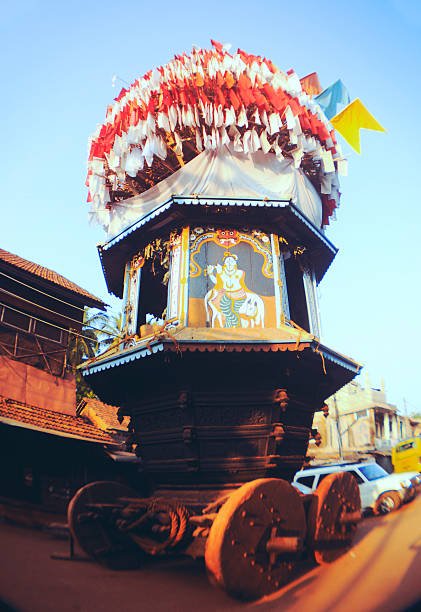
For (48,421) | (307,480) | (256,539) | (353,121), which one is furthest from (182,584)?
(353,121)

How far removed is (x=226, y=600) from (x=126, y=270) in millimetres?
7106

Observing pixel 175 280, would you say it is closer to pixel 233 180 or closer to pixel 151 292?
pixel 233 180

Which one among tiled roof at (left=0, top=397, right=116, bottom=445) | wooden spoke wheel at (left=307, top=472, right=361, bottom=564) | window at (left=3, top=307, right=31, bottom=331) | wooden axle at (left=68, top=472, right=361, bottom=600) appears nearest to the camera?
wooden axle at (left=68, top=472, right=361, bottom=600)

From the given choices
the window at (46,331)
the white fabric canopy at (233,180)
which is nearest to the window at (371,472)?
the white fabric canopy at (233,180)

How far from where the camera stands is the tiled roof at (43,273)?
1608cm

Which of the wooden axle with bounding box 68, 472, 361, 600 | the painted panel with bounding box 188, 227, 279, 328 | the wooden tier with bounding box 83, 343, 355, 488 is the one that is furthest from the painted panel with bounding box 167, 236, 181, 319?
the wooden axle with bounding box 68, 472, 361, 600

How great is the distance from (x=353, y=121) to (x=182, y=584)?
10240mm

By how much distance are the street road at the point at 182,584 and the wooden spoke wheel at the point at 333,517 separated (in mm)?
182

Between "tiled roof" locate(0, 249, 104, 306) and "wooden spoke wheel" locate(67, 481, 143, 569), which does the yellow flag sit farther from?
"tiled roof" locate(0, 249, 104, 306)

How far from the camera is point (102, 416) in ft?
67.3

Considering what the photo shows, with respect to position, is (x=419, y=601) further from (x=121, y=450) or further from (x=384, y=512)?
(x=121, y=450)

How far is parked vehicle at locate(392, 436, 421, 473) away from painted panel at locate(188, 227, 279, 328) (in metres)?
13.9

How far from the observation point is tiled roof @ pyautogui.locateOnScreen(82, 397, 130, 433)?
20.0 meters

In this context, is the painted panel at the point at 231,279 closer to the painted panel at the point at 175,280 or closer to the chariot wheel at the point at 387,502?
the painted panel at the point at 175,280
